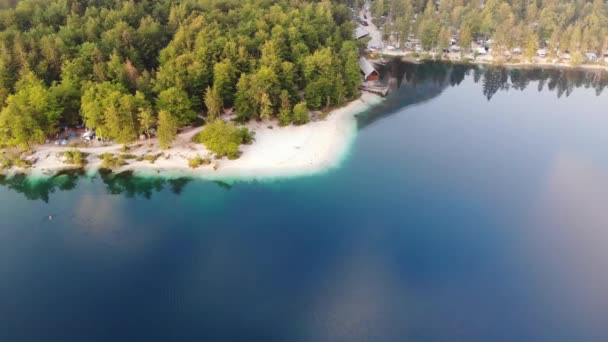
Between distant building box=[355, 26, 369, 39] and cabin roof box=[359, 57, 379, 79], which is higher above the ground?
distant building box=[355, 26, 369, 39]

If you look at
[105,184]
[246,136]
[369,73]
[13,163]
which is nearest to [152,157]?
[105,184]

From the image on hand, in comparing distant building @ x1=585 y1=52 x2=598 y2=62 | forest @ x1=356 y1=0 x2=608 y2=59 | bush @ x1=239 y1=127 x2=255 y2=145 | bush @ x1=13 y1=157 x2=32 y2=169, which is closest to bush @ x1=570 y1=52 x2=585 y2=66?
forest @ x1=356 y1=0 x2=608 y2=59

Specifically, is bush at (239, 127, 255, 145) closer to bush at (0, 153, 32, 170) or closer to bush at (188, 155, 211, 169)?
bush at (188, 155, 211, 169)

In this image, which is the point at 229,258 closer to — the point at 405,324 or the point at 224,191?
the point at 224,191

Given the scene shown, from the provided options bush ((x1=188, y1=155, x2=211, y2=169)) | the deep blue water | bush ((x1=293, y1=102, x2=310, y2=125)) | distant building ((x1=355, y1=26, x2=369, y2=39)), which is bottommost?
the deep blue water

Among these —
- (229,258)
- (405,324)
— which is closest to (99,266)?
(229,258)

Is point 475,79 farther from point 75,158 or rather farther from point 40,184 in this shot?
point 40,184
